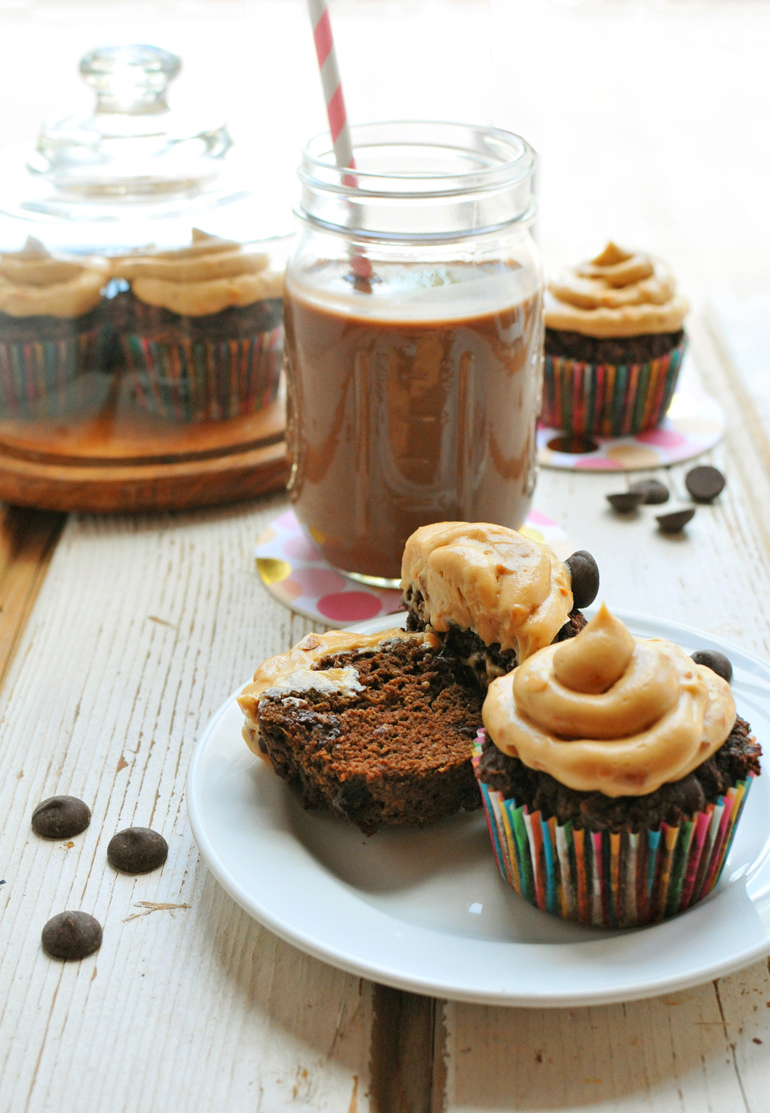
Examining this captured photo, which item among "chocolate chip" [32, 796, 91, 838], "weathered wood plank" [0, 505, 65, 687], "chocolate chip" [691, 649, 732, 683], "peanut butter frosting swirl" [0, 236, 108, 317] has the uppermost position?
"peanut butter frosting swirl" [0, 236, 108, 317]

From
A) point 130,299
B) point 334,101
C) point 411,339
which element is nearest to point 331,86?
point 334,101

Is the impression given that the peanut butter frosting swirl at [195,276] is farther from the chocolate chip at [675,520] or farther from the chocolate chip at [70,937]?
the chocolate chip at [70,937]

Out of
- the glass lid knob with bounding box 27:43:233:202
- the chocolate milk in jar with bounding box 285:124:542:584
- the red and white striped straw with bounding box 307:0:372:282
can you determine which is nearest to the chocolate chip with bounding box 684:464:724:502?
the chocolate milk in jar with bounding box 285:124:542:584

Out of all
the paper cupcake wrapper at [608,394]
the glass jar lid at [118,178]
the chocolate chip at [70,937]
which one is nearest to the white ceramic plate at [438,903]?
the chocolate chip at [70,937]

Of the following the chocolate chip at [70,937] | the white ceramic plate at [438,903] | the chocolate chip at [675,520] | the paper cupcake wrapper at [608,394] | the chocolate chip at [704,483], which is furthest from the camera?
the paper cupcake wrapper at [608,394]

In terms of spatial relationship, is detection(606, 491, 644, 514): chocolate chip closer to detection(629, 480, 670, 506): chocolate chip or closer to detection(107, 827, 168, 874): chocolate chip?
detection(629, 480, 670, 506): chocolate chip

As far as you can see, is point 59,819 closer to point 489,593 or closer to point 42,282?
point 489,593

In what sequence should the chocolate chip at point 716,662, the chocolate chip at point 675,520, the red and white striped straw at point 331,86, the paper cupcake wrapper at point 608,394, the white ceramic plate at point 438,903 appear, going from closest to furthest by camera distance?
the white ceramic plate at point 438,903
the chocolate chip at point 716,662
the red and white striped straw at point 331,86
the chocolate chip at point 675,520
the paper cupcake wrapper at point 608,394
